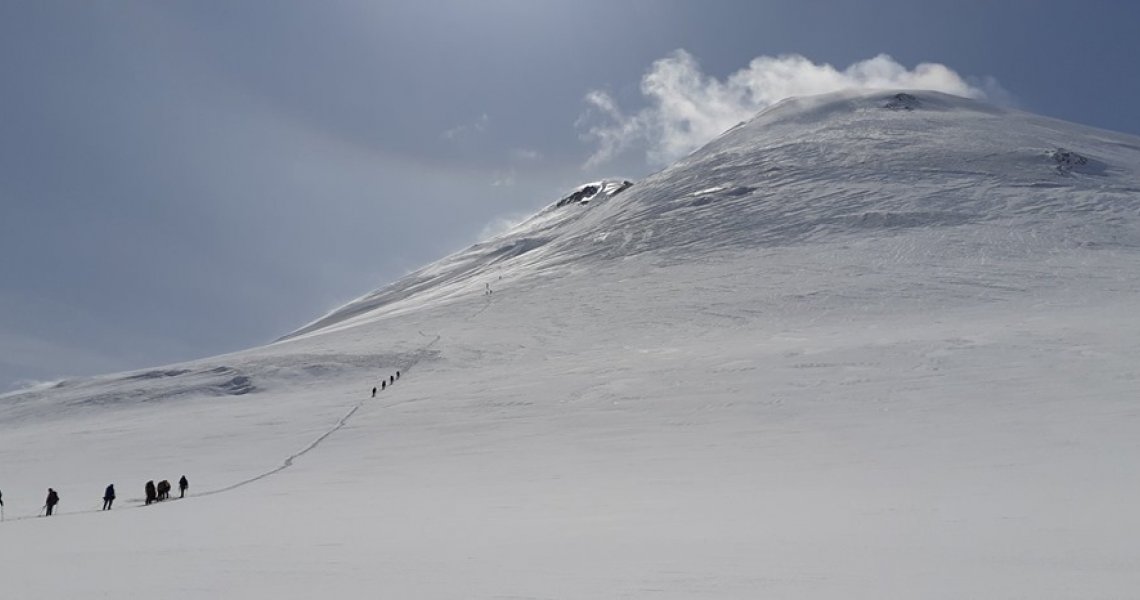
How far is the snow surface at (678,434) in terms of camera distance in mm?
9234

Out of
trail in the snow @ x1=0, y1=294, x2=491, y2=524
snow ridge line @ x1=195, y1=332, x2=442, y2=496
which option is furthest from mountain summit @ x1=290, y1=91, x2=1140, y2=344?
snow ridge line @ x1=195, y1=332, x2=442, y2=496

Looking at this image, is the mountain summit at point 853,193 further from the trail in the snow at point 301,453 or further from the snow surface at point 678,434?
the trail in the snow at point 301,453

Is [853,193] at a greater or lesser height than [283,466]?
greater

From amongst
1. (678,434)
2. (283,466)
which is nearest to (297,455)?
(283,466)

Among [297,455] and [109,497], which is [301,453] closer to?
[297,455]

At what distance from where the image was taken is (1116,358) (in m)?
25.1

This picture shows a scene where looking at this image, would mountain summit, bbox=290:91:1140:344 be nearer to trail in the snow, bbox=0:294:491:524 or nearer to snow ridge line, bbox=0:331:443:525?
trail in the snow, bbox=0:294:491:524

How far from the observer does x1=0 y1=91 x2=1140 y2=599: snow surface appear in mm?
9234

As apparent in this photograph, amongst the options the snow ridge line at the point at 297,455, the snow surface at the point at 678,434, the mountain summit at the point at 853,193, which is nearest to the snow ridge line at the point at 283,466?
the snow ridge line at the point at 297,455

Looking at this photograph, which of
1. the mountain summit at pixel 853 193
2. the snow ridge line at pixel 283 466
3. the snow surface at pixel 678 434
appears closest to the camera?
the snow surface at pixel 678 434

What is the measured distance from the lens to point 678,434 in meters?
22.4

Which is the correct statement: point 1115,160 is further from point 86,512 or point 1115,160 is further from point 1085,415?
point 86,512

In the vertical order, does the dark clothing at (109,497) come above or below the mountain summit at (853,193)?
below

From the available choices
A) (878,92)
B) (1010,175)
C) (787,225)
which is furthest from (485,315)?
(878,92)
